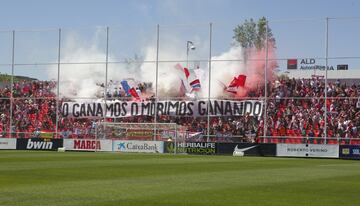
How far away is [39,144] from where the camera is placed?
148 ft

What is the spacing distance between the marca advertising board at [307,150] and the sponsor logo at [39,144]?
1526 centimetres

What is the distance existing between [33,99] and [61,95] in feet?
7.75

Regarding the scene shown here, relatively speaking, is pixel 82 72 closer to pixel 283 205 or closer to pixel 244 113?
pixel 244 113

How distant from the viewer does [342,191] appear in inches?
555

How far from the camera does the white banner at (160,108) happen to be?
4403 centimetres

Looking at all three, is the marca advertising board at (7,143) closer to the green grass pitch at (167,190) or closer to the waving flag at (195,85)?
the waving flag at (195,85)

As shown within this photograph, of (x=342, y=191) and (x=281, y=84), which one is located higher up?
(x=281, y=84)

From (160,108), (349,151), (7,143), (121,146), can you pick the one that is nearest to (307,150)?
(349,151)

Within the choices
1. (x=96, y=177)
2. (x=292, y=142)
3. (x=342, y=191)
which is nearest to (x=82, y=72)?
(x=292, y=142)

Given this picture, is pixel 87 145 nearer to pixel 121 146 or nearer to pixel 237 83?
pixel 121 146

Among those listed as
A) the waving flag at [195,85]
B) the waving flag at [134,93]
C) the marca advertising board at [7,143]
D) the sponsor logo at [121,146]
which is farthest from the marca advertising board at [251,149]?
the marca advertising board at [7,143]

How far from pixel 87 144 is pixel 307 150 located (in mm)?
14390

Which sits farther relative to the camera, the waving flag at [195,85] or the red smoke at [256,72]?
the waving flag at [195,85]

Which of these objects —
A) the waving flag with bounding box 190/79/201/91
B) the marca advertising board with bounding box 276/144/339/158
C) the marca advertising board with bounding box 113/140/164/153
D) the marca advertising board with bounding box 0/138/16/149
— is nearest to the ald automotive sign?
the waving flag with bounding box 190/79/201/91
